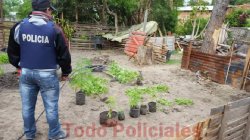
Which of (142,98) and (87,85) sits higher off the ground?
(87,85)

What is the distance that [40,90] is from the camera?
12.4 feet

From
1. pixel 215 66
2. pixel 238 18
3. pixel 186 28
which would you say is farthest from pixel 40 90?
pixel 238 18

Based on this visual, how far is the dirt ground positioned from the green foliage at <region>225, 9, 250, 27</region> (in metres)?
16.7

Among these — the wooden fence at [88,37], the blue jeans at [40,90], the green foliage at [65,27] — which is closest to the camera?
the blue jeans at [40,90]

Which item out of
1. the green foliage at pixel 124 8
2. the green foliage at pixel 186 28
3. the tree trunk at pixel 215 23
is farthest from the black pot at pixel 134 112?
the green foliage at pixel 186 28

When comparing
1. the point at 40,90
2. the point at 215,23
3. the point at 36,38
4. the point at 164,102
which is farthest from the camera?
the point at 215,23

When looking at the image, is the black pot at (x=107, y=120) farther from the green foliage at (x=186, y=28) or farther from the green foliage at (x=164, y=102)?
the green foliage at (x=186, y=28)

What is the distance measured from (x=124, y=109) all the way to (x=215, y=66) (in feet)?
14.3

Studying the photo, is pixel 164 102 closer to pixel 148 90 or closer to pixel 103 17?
pixel 148 90

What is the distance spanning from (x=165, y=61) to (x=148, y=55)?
3.63 feet

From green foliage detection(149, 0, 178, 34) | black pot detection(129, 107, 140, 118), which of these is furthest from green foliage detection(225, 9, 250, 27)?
black pot detection(129, 107, 140, 118)

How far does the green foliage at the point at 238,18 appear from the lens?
2318cm

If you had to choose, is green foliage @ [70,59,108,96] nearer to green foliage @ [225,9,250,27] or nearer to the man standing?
the man standing

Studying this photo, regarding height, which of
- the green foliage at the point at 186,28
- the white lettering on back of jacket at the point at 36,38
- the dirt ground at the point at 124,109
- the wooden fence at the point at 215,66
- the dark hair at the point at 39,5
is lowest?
the dirt ground at the point at 124,109
